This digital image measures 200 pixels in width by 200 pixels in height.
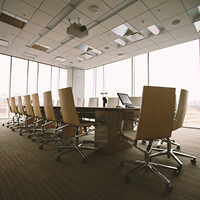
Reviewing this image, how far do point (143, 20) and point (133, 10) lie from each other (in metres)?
0.58

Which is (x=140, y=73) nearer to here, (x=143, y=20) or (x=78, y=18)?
(x=143, y=20)

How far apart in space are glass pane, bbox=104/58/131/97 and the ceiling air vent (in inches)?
184

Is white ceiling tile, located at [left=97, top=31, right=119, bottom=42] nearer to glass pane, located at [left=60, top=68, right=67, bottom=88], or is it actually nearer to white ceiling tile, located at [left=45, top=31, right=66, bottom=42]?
white ceiling tile, located at [left=45, top=31, right=66, bottom=42]

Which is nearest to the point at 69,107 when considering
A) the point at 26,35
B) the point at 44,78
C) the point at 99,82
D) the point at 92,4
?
the point at 92,4

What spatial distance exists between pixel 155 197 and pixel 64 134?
2644 millimetres

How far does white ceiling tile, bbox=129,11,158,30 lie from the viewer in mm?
3939

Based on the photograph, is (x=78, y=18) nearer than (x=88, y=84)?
Yes

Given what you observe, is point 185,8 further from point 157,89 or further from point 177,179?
point 177,179

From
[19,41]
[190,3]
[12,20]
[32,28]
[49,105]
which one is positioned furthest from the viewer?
[19,41]

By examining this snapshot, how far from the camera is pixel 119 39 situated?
564 centimetres

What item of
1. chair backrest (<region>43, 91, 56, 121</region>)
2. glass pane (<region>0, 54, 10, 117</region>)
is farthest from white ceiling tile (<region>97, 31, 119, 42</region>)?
glass pane (<region>0, 54, 10, 117</region>)

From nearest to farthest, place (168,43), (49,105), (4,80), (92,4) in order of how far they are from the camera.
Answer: (49,105) < (92,4) < (168,43) < (4,80)

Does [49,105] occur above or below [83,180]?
above

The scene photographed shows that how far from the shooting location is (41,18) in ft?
13.6
